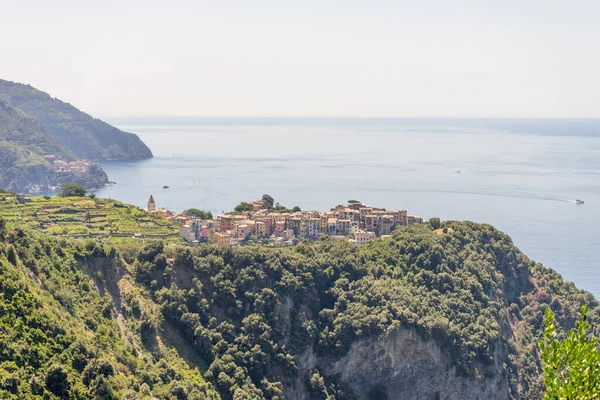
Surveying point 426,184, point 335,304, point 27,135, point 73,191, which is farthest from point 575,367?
point 27,135

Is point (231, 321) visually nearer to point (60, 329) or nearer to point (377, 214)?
point (60, 329)

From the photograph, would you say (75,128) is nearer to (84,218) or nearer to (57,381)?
(84,218)

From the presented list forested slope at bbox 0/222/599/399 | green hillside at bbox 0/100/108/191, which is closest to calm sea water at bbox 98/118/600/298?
green hillside at bbox 0/100/108/191

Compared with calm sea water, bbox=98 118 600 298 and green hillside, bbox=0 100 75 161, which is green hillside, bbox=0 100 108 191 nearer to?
green hillside, bbox=0 100 75 161

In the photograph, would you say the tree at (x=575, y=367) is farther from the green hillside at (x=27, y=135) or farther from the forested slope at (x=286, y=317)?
the green hillside at (x=27, y=135)

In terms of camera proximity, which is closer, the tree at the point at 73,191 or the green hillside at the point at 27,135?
the tree at the point at 73,191

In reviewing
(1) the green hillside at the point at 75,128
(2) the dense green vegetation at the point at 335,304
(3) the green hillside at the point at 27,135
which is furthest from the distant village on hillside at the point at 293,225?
(1) the green hillside at the point at 75,128
